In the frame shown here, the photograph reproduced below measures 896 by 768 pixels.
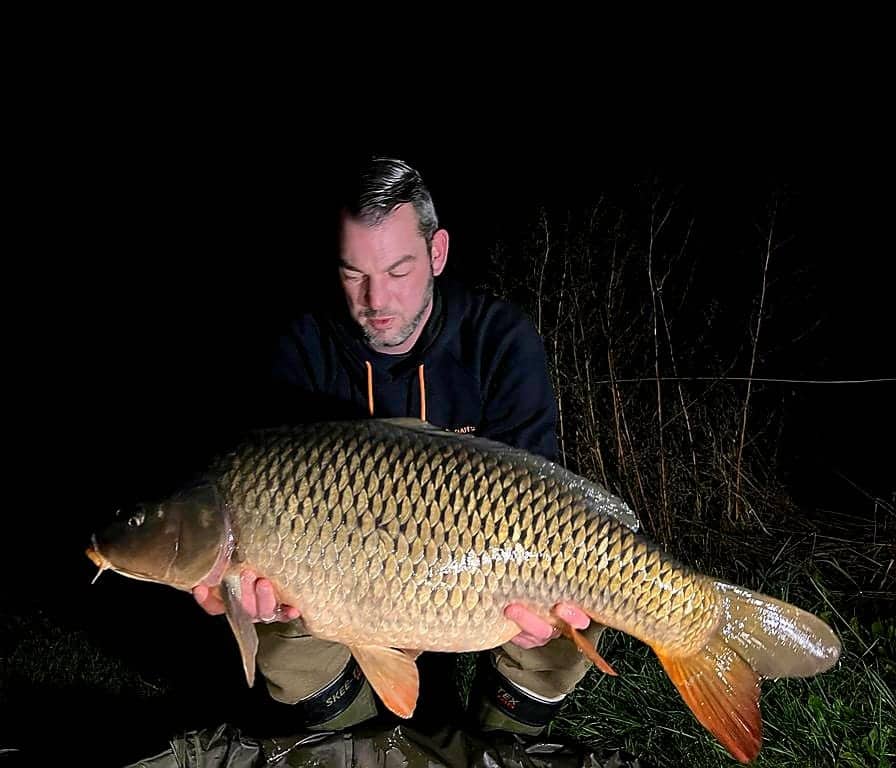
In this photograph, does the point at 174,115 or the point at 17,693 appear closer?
the point at 17,693

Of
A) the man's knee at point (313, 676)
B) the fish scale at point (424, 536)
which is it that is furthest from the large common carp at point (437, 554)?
the man's knee at point (313, 676)

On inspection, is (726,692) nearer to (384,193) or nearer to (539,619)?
(539,619)

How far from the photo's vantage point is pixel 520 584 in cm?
136

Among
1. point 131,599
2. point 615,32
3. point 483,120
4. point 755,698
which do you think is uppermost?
point 615,32

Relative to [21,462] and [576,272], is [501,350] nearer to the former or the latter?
[576,272]

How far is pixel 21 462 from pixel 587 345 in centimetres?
231

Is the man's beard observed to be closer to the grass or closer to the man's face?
the man's face

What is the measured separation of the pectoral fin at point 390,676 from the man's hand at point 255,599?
136 millimetres

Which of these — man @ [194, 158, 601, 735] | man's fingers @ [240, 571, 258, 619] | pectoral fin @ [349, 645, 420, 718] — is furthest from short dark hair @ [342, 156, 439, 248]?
pectoral fin @ [349, 645, 420, 718]

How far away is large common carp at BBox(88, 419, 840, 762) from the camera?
1.35 meters

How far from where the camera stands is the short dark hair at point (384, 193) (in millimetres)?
1649

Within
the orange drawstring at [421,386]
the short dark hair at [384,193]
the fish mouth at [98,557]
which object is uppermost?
the short dark hair at [384,193]

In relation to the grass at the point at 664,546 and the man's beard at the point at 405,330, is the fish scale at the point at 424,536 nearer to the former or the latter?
the man's beard at the point at 405,330

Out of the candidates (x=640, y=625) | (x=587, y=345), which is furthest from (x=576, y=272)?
(x=640, y=625)
